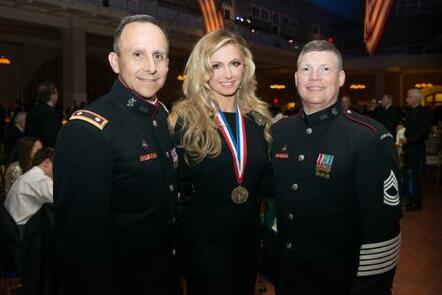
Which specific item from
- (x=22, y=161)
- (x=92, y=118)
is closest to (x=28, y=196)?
(x=22, y=161)

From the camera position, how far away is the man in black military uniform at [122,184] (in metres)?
1.56

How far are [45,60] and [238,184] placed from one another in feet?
54.4

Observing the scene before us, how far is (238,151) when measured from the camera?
2.27 metres

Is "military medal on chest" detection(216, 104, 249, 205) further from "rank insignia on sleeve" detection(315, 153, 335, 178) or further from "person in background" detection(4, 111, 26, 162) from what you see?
"person in background" detection(4, 111, 26, 162)

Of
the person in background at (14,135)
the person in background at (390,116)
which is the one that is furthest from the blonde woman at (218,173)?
the person in background at (390,116)

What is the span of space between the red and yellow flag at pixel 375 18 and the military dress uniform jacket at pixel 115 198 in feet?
24.6

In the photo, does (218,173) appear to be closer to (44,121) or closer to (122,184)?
(122,184)

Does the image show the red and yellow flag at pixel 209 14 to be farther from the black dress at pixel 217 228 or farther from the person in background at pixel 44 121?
the black dress at pixel 217 228

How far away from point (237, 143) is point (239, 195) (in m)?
0.31

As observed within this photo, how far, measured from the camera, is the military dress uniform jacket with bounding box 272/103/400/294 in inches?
72.0

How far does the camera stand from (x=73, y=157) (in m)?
1.53

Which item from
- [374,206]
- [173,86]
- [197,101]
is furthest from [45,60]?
[374,206]

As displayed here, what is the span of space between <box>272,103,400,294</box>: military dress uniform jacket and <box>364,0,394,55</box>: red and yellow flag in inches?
275

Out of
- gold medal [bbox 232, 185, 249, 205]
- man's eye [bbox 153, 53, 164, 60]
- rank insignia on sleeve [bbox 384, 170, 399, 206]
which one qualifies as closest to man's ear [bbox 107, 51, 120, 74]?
man's eye [bbox 153, 53, 164, 60]
